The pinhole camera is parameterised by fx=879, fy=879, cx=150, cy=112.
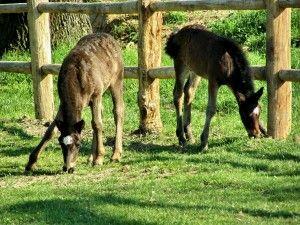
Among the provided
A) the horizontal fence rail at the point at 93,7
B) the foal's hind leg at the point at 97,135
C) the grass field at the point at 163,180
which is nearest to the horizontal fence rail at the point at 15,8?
the horizontal fence rail at the point at 93,7

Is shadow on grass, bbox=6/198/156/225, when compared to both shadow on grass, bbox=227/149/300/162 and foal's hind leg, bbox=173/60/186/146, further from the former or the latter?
foal's hind leg, bbox=173/60/186/146

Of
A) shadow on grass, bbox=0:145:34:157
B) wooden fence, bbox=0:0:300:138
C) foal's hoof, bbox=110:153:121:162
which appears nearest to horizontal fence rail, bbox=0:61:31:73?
wooden fence, bbox=0:0:300:138

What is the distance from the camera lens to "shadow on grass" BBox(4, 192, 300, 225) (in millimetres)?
7832

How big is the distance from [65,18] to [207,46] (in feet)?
Result: 24.9

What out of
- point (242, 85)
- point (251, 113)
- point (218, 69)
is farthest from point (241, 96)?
point (218, 69)

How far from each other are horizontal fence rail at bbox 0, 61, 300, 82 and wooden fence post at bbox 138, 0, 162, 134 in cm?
16

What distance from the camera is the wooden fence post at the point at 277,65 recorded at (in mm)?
11320

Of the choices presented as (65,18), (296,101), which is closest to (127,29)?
(65,18)

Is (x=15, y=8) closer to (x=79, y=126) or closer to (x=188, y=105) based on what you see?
(x=188, y=105)

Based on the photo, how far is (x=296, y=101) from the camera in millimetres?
13820

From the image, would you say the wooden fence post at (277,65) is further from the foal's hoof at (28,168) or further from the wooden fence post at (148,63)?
the foal's hoof at (28,168)

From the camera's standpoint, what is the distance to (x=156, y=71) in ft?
42.2

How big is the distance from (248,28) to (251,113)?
763cm

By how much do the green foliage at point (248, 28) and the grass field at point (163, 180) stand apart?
148 inches
